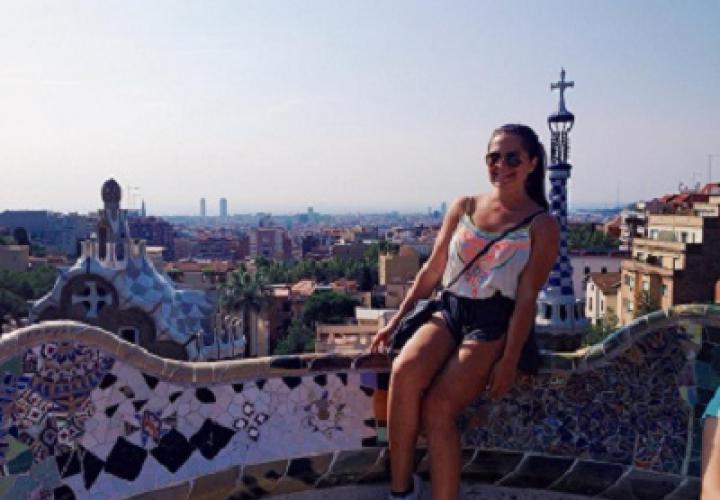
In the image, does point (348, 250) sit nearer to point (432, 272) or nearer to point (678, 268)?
point (678, 268)

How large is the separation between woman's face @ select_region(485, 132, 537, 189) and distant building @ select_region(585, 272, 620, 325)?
Answer: 95.7ft

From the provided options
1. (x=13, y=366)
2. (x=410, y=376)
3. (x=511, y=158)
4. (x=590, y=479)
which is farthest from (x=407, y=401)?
(x=13, y=366)

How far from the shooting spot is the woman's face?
3.53 meters

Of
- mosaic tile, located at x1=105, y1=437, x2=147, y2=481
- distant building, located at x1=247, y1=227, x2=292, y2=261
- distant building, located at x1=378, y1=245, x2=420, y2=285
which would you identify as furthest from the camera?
distant building, located at x1=247, y1=227, x2=292, y2=261

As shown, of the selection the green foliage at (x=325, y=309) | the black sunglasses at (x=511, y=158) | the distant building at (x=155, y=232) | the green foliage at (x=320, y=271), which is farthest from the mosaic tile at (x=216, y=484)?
the distant building at (x=155, y=232)

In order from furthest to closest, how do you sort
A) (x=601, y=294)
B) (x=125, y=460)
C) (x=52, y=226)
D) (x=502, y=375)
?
(x=52, y=226), (x=601, y=294), (x=502, y=375), (x=125, y=460)

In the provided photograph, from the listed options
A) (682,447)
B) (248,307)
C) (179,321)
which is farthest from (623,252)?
(682,447)

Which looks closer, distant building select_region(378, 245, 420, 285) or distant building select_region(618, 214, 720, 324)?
distant building select_region(618, 214, 720, 324)

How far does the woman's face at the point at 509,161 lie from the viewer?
3.53 m

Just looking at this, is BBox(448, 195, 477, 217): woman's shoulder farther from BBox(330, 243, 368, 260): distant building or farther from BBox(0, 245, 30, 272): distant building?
BBox(330, 243, 368, 260): distant building

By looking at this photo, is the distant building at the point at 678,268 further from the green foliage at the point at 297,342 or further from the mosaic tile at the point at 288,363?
the mosaic tile at the point at 288,363

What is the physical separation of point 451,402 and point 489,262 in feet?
2.08

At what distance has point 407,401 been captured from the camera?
339 cm

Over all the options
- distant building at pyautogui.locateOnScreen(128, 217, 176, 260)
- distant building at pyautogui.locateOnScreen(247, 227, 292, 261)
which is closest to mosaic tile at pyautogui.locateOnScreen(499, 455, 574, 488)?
distant building at pyautogui.locateOnScreen(128, 217, 176, 260)
